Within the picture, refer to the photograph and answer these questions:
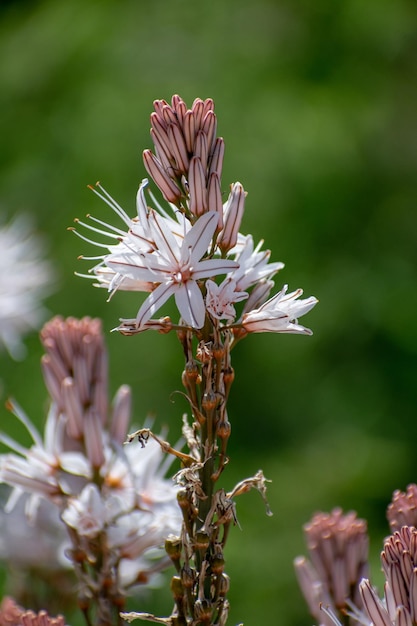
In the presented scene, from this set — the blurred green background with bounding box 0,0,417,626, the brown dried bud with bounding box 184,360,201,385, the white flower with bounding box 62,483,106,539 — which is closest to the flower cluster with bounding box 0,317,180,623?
the white flower with bounding box 62,483,106,539

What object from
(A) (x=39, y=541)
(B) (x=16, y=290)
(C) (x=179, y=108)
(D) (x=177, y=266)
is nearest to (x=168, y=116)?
(C) (x=179, y=108)

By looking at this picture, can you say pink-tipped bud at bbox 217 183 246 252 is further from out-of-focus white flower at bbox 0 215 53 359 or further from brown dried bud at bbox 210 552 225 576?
out-of-focus white flower at bbox 0 215 53 359

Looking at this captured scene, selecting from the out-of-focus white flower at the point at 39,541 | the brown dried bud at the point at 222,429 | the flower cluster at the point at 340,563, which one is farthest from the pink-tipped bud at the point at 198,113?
the out-of-focus white flower at the point at 39,541

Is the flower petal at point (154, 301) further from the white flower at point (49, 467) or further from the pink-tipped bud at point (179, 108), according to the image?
the white flower at point (49, 467)

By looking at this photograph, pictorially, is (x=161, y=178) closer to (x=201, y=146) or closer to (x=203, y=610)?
(x=201, y=146)

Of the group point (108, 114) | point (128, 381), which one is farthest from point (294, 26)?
point (128, 381)

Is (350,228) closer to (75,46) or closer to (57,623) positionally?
(75,46)

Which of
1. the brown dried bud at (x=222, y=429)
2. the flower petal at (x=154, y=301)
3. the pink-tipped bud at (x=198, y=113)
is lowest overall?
the brown dried bud at (x=222, y=429)
